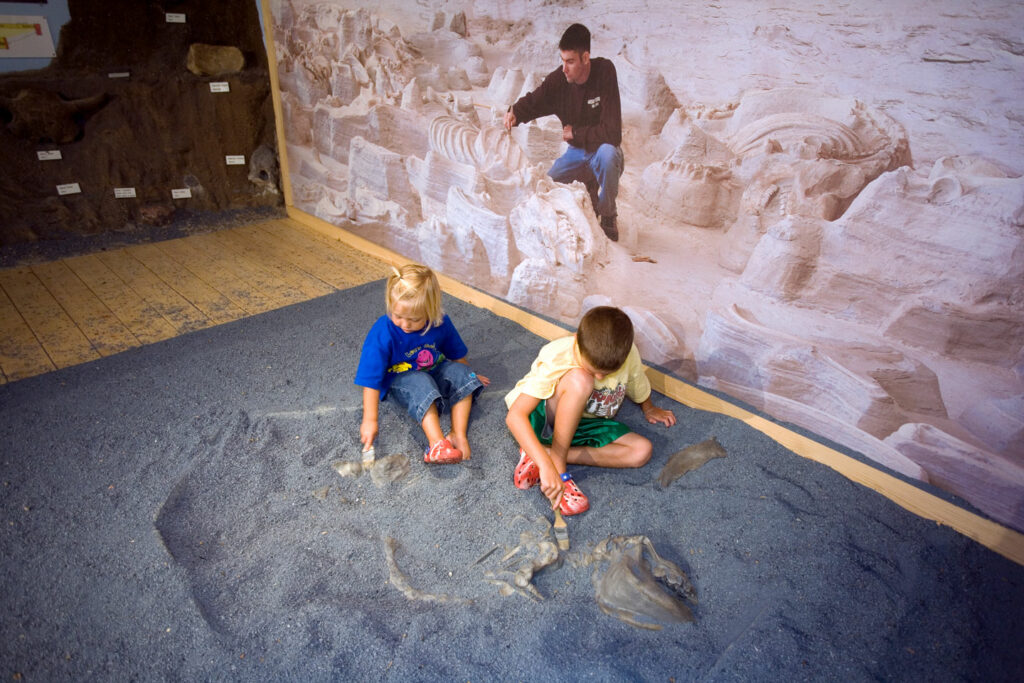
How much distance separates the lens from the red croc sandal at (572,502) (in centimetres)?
191

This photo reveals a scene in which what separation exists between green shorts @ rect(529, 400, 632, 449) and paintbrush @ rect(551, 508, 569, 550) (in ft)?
1.04

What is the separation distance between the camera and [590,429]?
2152 millimetres

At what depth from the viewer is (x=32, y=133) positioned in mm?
3854

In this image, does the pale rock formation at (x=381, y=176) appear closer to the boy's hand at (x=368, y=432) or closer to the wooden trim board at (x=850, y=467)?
the wooden trim board at (x=850, y=467)

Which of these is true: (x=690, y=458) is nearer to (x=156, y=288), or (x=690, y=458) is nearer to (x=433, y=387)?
(x=433, y=387)

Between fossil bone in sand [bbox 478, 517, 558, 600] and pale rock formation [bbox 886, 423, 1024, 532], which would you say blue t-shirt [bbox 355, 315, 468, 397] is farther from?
pale rock formation [bbox 886, 423, 1024, 532]

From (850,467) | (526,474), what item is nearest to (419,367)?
(526,474)

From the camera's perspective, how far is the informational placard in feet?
12.0

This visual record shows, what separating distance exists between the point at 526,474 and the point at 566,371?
1.25 feet

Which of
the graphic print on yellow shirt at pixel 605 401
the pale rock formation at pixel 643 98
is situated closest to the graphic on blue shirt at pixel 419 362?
the graphic print on yellow shirt at pixel 605 401

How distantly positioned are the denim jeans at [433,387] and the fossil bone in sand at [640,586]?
2.65 ft

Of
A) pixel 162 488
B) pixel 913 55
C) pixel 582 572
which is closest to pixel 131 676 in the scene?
pixel 162 488

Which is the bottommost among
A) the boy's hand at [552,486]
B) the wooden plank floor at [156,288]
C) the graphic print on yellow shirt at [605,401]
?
the wooden plank floor at [156,288]

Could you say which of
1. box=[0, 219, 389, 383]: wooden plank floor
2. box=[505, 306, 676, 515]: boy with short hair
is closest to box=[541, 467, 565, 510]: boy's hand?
box=[505, 306, 676, 515]: boy with short hair
